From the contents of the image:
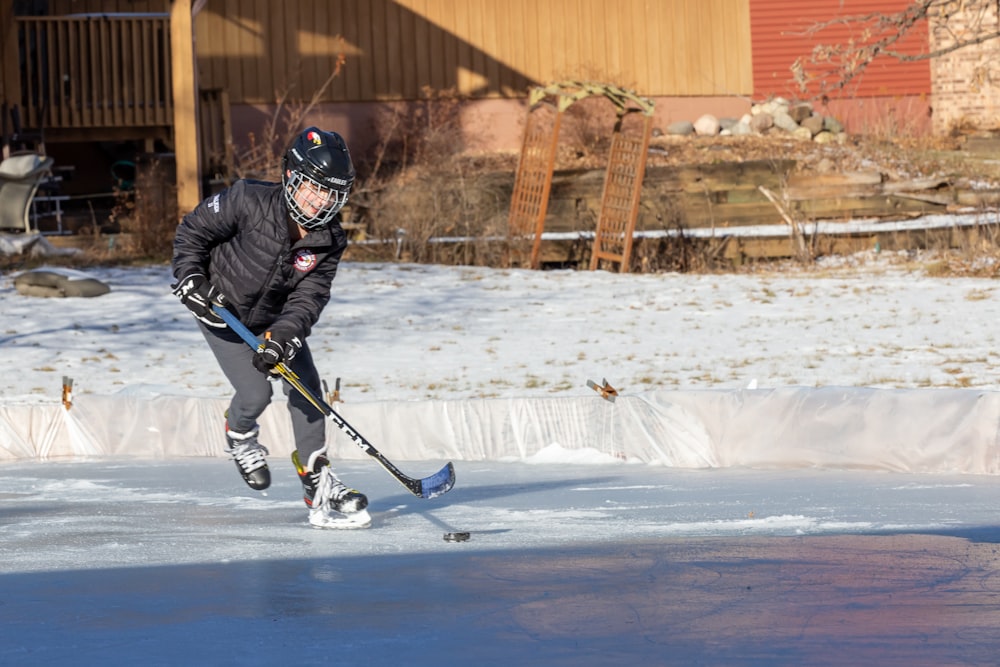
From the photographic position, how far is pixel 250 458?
20.9ft

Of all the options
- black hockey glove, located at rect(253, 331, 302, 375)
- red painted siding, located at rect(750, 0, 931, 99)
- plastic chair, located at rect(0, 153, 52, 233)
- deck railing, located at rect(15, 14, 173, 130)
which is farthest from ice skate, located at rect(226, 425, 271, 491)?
red painted siding, located at rect(750, 0, 931, 99)

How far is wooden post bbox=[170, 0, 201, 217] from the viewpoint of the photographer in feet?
55.3

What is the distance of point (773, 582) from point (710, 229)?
14857mm

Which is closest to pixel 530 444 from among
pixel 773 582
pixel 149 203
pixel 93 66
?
pixel 773 582

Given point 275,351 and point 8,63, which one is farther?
point 8,63

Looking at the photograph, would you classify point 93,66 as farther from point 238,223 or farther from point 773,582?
point 773,582

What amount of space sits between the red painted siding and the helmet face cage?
20018 mm

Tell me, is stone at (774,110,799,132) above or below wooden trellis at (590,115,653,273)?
above

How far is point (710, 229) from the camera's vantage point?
63.9 feet

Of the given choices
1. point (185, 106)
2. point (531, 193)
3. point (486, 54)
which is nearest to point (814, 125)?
point (486, 54)

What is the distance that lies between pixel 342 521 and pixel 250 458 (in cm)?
51

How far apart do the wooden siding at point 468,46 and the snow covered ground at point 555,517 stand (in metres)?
11.4

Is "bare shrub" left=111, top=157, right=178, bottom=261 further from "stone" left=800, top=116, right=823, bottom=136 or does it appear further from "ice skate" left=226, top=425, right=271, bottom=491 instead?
"stone" left=800, top=116, right=823, bottom=136

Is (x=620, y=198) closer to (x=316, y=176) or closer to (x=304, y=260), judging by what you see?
(x=304, y=260)
